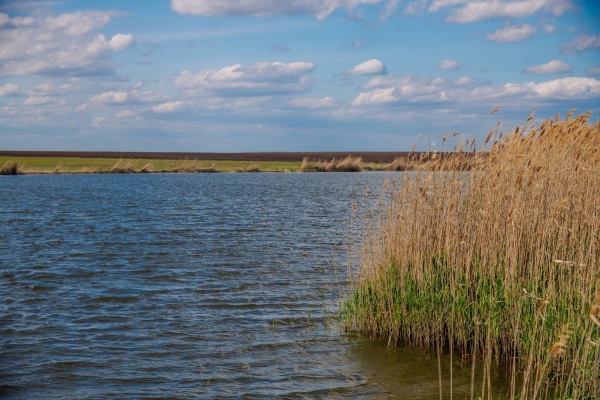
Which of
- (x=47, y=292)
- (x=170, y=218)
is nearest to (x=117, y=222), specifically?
(x=170, y=218)

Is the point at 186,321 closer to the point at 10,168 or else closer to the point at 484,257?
the point at 484,257

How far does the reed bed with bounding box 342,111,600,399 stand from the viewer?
6371 mm

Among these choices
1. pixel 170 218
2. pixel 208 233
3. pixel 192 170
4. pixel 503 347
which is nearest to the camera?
pixel 503 347

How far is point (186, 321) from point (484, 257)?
453 cm

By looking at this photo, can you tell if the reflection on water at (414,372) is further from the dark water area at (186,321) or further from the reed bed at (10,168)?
the reed bed at (10,168)

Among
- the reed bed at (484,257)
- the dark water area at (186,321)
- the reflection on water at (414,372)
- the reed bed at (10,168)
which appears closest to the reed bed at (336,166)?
the reed bed at (10,168)

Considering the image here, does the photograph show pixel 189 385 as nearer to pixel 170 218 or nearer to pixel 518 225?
pixel 518 225

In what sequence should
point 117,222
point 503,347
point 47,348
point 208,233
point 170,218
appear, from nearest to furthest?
point 503,347
point 47,348
point 208,233
point 117,222
point 170,218

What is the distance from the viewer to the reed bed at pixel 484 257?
6371 mm

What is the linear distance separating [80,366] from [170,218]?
17.0m

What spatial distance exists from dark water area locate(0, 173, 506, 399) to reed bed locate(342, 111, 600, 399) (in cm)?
51

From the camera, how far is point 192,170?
67062 mm

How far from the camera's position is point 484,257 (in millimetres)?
7078

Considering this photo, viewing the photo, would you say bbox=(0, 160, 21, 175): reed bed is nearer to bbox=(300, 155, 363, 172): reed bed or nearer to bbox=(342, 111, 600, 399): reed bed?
bbox=(300, 155, 363, 172): reed bed
